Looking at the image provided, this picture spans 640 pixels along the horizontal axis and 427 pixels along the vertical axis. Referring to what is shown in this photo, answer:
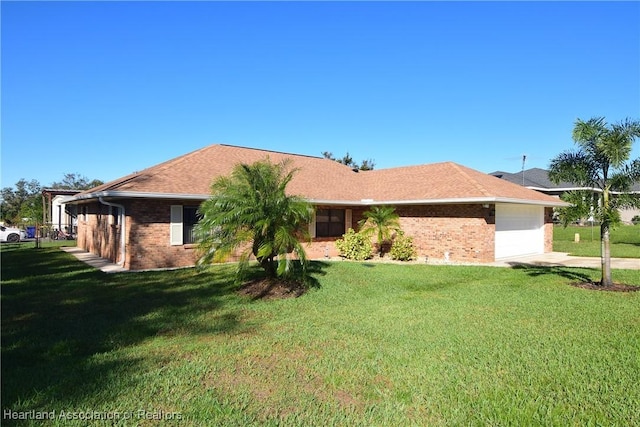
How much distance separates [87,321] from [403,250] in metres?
12.5

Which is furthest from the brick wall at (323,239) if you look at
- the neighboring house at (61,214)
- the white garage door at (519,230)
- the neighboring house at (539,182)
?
the neighboring house at (539,182)

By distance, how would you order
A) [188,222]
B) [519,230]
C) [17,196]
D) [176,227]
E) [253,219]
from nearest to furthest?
[253,219]
[176,227]
[188,222]
[519,230]
[17,196]

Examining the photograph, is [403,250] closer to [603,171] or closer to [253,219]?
[603,171]

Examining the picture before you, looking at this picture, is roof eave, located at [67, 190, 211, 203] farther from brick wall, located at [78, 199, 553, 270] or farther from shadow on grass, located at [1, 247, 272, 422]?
shadow on grass, located at [1, 247, 272, 422]

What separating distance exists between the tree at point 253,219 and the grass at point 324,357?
1.14 meters

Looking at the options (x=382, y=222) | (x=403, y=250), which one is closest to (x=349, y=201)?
(x=382, y=222)

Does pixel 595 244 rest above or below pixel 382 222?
below

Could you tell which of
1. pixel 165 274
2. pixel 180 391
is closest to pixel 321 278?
pixel 165 274

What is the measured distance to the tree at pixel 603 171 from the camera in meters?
9.89

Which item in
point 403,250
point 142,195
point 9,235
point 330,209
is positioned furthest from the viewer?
point 9,235

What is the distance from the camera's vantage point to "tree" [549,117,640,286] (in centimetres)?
989

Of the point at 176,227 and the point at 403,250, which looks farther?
the point at 403,250

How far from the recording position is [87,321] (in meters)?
7.08

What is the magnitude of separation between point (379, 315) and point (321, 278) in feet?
13.6
